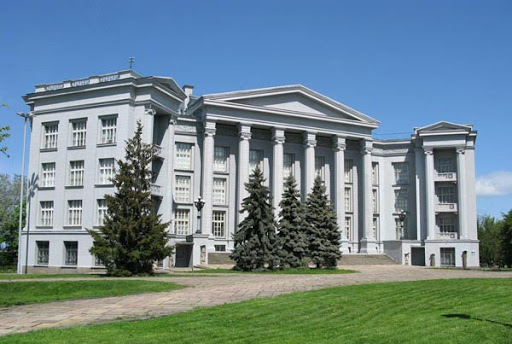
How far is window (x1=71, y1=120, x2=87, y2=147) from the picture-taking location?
134ft

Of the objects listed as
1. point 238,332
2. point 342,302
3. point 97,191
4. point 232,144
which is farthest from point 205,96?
point 238,332

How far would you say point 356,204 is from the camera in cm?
5978

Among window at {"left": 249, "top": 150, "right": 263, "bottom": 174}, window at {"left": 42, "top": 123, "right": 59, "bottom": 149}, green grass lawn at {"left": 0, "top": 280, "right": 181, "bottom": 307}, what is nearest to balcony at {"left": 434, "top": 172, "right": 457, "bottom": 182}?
window at {"left": 249, "top": 150, "right": 263, "bottom": 174}

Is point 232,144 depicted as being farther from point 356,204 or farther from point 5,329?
point 5,329

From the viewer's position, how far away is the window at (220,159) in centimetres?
5356

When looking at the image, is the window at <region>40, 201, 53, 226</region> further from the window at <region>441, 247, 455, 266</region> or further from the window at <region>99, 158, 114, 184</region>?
the window at <region>441, 247, 455, 266</region>

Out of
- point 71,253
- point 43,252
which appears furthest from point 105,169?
point 43,252

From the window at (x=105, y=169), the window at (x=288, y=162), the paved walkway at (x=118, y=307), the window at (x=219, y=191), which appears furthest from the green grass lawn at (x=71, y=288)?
the window at (x=288, y=162)

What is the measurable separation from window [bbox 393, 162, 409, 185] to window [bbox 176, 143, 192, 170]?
971 inches

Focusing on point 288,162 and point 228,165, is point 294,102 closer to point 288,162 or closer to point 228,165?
point 288,162

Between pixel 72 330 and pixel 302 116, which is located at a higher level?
pixel 302 116

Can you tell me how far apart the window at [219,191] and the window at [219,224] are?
110cm

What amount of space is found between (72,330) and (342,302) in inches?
261

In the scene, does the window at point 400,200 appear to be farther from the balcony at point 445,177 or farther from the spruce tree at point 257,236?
the spruce tree at point 257,236
